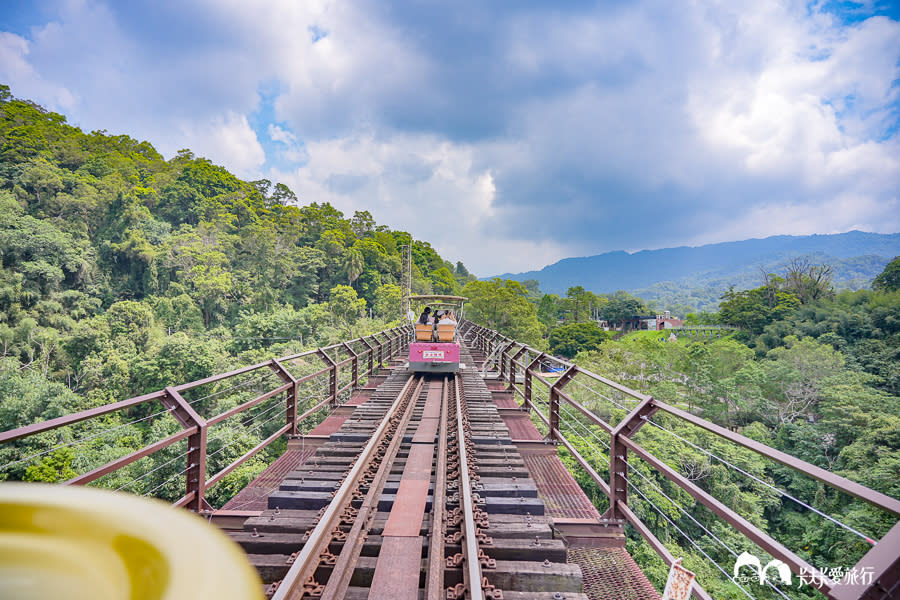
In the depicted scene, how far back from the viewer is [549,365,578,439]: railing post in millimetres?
5133

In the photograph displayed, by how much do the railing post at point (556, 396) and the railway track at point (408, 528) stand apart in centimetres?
78

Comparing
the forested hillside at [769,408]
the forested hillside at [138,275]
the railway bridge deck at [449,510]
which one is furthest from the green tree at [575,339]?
the railway bridge deck at [449,510]

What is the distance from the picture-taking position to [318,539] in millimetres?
2934

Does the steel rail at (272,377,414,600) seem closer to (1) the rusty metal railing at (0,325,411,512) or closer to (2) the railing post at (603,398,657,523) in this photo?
(1) the rusty metal railing at (0,325,411,512)

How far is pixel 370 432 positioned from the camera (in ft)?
18.2

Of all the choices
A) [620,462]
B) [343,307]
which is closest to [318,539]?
[620,462]

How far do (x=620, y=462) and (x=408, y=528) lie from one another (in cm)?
198

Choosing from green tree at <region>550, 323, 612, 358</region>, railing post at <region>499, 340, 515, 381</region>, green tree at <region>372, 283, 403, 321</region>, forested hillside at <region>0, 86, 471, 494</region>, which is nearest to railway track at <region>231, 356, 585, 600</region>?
railing post at <region>499, 340, 515, 381</region>

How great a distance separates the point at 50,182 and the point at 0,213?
980cm

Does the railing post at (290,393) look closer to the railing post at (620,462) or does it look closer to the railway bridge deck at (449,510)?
the railway bridge deck at (449,510)

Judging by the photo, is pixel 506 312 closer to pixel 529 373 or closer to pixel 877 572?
pixel 529 373

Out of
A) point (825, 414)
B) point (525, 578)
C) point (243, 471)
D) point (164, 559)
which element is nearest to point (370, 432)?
point (525, 578)

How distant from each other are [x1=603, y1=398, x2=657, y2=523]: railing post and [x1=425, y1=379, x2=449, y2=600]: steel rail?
152 centimetres

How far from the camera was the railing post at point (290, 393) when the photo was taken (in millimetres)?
5188
